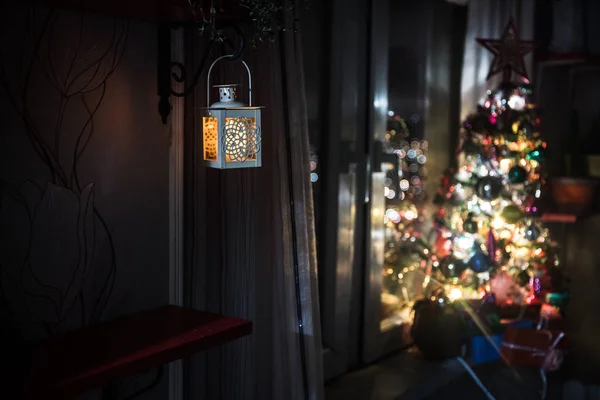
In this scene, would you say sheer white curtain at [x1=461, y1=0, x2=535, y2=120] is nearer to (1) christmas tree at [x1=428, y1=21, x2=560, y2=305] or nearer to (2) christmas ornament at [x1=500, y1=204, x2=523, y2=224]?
(1) christmas tree at [x1=428, y1=21, x2=560, y2=305]

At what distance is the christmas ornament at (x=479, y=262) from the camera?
11.4 ft

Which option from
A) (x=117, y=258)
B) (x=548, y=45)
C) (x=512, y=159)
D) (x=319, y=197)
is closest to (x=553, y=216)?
(x=512, y=159)

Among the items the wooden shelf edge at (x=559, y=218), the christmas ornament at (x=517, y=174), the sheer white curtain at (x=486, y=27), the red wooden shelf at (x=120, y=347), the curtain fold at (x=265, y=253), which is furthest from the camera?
the sheer white curtain at (x=486, y=27)

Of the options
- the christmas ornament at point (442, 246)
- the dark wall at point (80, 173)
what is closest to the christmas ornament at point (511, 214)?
the christmas ornament at point (442, 246)

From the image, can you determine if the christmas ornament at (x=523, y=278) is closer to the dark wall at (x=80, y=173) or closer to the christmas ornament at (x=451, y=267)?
the christmas ornament at (x=451, y=267)

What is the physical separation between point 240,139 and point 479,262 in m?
1.97

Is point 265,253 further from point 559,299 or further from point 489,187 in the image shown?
point 559,299

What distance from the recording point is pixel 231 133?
1.85 meters

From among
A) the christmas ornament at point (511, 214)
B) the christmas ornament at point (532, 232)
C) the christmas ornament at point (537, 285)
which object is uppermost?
the christmas ornament at point (511, 214)

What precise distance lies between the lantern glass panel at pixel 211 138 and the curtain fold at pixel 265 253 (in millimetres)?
316

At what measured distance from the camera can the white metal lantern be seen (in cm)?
185

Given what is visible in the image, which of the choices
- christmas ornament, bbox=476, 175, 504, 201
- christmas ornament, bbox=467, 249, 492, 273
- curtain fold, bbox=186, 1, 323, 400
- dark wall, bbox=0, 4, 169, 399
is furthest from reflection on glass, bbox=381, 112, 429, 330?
dark wall, bbox=0, 4, 169, 399

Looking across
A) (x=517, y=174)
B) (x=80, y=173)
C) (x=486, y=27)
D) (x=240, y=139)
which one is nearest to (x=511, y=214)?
(x=517, y=174)

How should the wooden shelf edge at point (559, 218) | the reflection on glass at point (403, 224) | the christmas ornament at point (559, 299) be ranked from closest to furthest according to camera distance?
the christmas ornament at point (559, 299)
the reflection on glass at point (403, 224)
the wooden shelf edge at point (559, 218)
